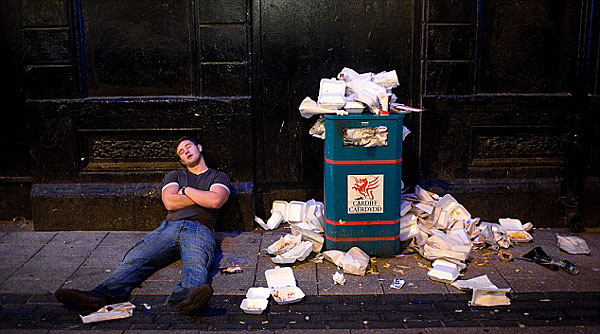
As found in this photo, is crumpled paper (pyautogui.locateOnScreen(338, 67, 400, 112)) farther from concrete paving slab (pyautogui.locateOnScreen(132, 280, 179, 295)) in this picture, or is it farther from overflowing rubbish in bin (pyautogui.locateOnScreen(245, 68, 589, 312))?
concrete paving slab (pyautogui.locateOnScreen(132, 280, 179, 295))

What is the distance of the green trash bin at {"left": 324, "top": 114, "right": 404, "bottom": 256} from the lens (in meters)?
5.21

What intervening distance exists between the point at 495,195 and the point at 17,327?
451 centimetres

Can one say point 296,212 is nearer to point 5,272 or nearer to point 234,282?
point 234,282

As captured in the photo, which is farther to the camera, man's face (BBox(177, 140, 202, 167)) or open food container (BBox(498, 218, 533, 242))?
open food container (BBox(498, 218, 533, 242))

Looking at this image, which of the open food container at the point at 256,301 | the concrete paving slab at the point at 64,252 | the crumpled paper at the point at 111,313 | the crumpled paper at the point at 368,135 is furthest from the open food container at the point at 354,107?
the concrete paving slab at the point at 64,252

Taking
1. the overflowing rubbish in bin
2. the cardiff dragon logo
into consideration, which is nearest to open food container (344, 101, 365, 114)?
the overflowing rubbish in bin

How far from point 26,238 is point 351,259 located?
3253 millimetres

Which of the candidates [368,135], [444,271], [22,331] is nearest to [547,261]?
[444,271]

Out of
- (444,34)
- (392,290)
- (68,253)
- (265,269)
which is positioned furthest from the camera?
(444,34)

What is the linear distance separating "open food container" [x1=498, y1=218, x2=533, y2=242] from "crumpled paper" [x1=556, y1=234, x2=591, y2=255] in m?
0.28

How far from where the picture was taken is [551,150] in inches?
249

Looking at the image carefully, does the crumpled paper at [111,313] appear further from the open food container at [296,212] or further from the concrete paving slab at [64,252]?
the open food container at [296,212]

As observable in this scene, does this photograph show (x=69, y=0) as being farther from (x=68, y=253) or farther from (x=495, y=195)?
(x=495, y=195)

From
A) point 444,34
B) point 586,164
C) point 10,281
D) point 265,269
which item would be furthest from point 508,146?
point 10,281
